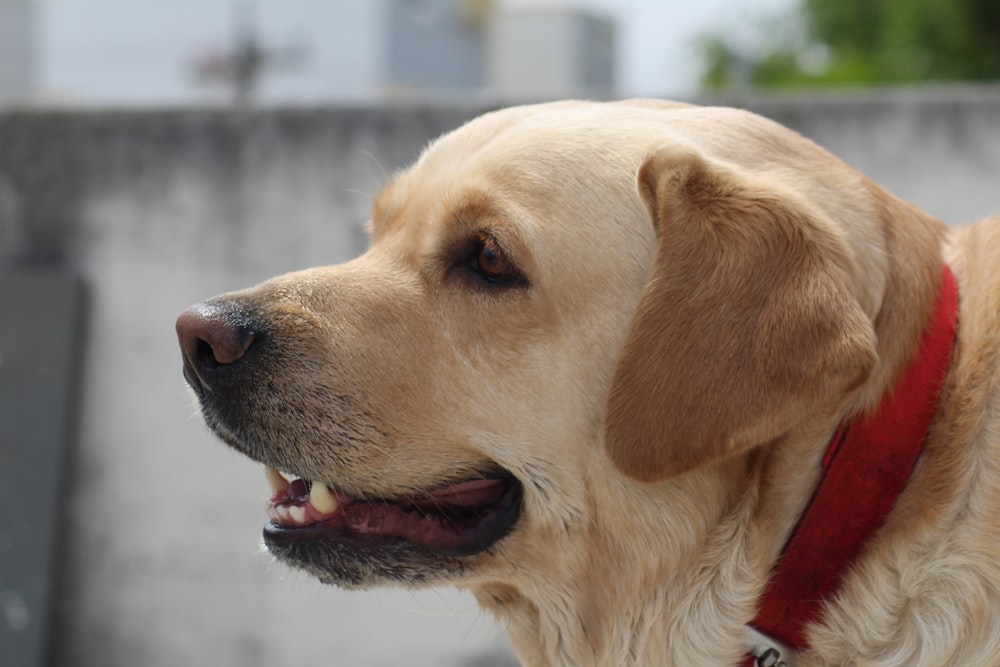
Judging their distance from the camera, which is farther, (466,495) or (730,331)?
(466,495)

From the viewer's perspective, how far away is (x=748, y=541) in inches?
92.2

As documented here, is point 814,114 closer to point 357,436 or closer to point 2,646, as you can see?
point 357,436

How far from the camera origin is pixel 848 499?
221 centimetres

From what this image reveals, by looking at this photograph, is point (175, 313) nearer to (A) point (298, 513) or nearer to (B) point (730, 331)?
(A) point (298, 513)

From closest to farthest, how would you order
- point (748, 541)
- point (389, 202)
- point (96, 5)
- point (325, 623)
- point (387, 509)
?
point (748, 541), point (387, 509), point (389, 202), point (325, 623), point (96, 5)

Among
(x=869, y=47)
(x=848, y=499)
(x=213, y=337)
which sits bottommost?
(x=869, y=47)

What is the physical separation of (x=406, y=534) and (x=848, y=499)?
938 mm

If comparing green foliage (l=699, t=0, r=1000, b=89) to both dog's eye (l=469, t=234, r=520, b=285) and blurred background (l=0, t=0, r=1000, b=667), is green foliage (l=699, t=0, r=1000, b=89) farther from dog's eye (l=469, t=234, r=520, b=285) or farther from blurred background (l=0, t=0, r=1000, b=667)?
dog's eye (l=469, t=234, r=520, b=285)

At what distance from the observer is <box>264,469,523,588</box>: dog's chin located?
247 cm

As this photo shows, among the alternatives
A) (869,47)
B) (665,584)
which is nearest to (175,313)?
(665,584)

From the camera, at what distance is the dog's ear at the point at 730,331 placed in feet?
7.00

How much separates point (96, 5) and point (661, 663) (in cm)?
2451

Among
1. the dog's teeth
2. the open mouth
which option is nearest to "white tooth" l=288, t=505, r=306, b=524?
the open mouth

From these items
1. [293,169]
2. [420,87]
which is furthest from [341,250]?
[420,87]
